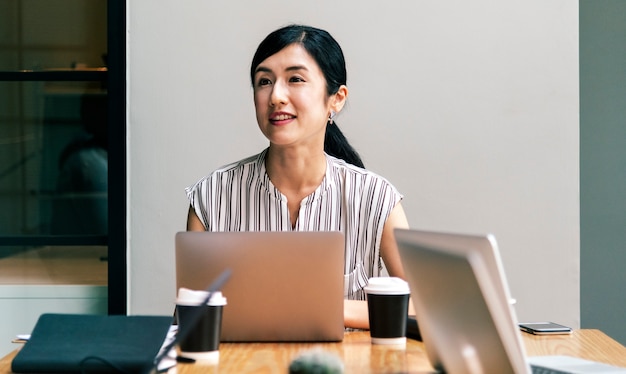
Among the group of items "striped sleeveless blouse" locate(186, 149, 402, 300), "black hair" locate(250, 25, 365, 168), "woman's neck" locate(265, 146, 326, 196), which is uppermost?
"black hair" locate(250, 25, 365, 168)

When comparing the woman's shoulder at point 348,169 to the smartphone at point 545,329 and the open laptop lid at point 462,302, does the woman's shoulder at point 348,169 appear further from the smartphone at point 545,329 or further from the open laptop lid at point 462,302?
the open laptop lid at point 462,302

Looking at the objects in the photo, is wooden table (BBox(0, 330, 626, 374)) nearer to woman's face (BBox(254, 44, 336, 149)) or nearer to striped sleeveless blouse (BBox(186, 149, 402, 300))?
striped sleeveless blouse (BBox(186, 149, 402, 300))

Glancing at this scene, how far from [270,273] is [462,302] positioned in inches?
20.6

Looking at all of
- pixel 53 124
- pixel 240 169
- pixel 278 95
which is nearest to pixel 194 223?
pixel 240 169

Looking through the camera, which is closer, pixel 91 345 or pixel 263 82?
pixel 91 345

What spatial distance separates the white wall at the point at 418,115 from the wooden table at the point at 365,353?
1.33 meters

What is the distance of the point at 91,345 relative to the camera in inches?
54.2

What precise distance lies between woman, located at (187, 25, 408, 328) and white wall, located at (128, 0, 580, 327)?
72 centimetres

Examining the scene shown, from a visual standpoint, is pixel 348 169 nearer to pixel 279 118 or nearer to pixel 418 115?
pixel 279 118

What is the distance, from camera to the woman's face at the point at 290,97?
2115 mm

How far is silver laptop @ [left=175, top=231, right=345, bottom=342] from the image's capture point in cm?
155

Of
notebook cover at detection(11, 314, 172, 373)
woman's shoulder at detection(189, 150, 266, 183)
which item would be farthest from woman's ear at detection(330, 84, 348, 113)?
notebook cover at detection(11, 314, 172, 373)

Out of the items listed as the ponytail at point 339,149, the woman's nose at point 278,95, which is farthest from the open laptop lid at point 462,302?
the ponytail at point 339,149

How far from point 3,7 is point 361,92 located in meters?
1.34
